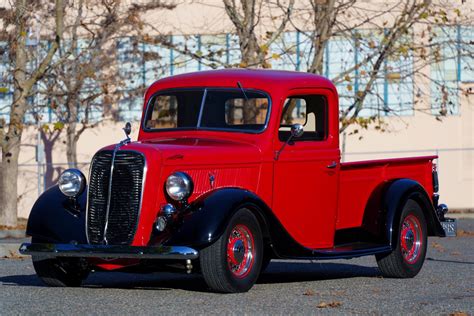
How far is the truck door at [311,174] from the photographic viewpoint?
12219 millimetres

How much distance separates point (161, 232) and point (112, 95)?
21.7 m

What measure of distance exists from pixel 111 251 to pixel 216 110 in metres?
2.41

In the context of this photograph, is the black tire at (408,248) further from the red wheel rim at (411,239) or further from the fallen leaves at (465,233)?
the fallen leaves at (465,233)

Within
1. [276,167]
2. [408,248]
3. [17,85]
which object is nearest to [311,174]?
[276,167]

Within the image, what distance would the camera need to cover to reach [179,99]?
12891 millimetres

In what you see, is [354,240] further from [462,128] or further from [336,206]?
[462,128]

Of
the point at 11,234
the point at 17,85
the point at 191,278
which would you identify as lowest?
the point at 11,234

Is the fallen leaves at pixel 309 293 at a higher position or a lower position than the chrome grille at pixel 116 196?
lower

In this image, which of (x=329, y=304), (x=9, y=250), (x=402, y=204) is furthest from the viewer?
(x=9, y=250)

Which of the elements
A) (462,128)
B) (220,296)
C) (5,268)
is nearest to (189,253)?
(220,296)

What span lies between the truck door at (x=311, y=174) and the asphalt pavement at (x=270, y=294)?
22.7 inches

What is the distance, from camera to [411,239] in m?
13.5

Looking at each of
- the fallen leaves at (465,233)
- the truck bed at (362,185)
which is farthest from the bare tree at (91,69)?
the truck bed at (362,185)

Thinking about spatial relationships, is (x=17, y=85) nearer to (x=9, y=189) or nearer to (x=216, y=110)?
(x=9, y=189)
